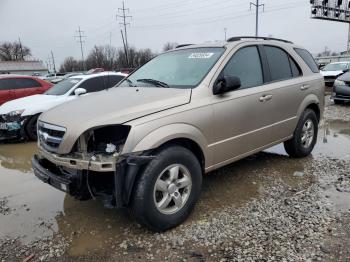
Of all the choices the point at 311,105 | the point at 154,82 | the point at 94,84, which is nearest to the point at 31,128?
the point at 94,84

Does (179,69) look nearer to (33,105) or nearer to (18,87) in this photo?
(33,105)

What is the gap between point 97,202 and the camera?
4359 millimetres

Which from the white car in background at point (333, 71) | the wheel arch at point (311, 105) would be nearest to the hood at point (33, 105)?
the wheel arch at point (311, 105)

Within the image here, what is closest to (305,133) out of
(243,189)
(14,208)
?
(243,189)

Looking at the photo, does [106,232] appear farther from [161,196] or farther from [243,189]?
[243,189]

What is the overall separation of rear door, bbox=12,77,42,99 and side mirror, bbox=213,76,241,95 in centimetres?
A: 860

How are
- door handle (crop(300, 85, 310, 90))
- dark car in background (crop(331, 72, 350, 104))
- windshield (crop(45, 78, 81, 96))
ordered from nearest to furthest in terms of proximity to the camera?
1. door handle (crop(300, 85, 310, 90))
2. windshield (crop(45, 78, 81, 96))
3. dark car in background (crop(331, 72, 350, 104))

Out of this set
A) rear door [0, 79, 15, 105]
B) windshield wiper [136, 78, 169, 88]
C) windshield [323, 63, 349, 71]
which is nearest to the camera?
windshield wiper [136, 78, 169, 88]

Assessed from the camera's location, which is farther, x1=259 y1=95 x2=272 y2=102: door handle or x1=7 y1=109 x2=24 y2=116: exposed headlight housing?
x1=7 y1=109 x2=24 y2=116: exposed headlight housing

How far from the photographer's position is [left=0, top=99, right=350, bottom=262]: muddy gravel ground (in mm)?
3164

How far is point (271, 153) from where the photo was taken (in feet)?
20.4

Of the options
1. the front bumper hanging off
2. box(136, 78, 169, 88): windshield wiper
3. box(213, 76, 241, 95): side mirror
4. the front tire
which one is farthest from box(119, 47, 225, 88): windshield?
the front bumper hanging off

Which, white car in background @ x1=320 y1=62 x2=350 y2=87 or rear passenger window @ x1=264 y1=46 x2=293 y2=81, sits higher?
rear passenger window @ x1=264 y1=46 x2=293 y2=81

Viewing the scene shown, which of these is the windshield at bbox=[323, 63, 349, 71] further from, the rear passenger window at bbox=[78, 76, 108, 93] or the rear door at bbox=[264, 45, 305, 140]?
the rear door at bbox=[264, 45, 305, 140]
